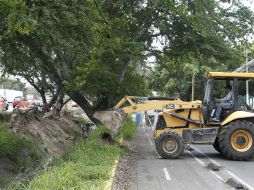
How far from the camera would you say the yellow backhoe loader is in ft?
60.2

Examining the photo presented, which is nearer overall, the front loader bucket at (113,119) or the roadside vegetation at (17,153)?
the roadside vegetation at (17,153)

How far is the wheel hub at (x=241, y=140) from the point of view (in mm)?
18375

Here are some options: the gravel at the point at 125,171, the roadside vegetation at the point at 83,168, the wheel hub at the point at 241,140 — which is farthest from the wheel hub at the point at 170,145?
the wheel hub at the point at 241,140

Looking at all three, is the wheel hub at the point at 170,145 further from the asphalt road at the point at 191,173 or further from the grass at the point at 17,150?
the grass at the point at 17,150

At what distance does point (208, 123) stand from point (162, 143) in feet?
6.10

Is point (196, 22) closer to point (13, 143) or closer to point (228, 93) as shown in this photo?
point (228, 93)

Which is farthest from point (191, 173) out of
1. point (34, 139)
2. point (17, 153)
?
point (34, 139)

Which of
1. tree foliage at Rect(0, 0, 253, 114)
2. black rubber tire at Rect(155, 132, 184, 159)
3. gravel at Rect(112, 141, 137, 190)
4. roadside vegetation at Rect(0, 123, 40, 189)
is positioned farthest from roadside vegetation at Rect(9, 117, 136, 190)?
tree foliage at Rect(0, 0, 253, 114)

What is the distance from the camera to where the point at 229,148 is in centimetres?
1820

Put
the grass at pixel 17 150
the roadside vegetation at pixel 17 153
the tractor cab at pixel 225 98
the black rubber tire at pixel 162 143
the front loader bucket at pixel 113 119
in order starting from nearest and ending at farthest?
the roadside vegetation at pixel 17 153 < the grass at pixel 17 150 < the black rubber tire at pixel 162 143 < the tractor cab at pixel 225 98 < the front loader bucket at pixel 113 119

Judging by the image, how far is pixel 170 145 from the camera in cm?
1861

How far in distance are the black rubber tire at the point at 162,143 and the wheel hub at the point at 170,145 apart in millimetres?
78

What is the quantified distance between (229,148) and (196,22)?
620 centimetres

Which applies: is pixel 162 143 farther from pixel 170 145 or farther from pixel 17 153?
pixel 17 153
